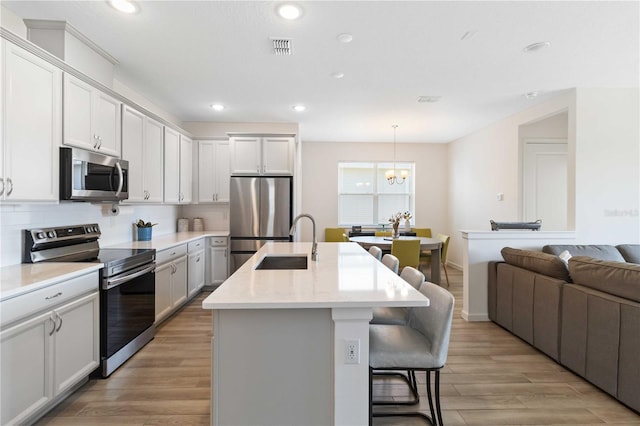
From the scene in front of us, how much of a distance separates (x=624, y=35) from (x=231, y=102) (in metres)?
4.12

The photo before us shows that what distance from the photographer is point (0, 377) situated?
5.19ft

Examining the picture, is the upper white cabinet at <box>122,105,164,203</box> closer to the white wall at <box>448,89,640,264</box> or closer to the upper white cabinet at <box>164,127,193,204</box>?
the upper white cabinet at <box>164,127,193,204</box>

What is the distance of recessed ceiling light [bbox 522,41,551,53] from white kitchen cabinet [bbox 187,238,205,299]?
425 cm

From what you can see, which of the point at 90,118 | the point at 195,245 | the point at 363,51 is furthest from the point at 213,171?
the point at 363,51

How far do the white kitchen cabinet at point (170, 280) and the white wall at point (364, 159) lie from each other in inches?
131

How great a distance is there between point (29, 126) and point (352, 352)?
2.44 metres

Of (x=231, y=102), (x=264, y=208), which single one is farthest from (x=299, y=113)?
(x=264, y=208)

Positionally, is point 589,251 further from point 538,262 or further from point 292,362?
point 292,362

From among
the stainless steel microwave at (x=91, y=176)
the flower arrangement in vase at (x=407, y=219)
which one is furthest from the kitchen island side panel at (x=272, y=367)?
the flower arrangement in vase at (x=407, y=219)

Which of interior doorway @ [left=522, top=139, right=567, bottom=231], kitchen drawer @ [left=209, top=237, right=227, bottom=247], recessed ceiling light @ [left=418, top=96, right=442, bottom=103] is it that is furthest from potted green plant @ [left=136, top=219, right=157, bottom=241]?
interior doorway @ [left=522, top=139, right=567, bottom=231]

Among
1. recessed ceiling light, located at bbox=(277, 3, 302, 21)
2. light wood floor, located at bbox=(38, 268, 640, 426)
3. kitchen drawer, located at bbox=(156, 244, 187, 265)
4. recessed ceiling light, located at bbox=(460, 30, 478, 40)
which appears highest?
recessed ceiling light, located at bbox=(460, 30, 478, 40)

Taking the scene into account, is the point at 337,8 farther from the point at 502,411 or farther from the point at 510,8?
the point at 502,411

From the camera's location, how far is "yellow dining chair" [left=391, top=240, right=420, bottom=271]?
15.0 ft

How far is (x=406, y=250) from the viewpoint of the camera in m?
4.59
